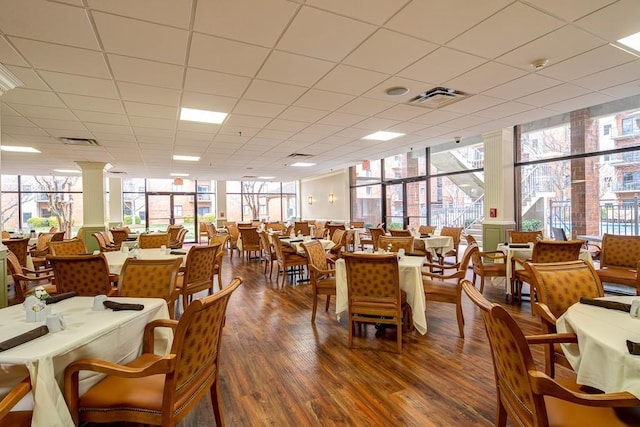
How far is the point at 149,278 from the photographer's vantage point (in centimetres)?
280

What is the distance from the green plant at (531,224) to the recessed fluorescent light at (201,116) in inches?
253

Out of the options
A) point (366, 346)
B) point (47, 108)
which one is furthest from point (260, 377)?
point (47, 108)

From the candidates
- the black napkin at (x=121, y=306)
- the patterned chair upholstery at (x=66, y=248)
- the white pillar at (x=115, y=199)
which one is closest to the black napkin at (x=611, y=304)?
the black napkin at (x=121, y=306)

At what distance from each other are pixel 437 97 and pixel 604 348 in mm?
3359

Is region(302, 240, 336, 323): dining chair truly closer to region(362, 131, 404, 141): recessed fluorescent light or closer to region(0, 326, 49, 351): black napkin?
region(0, 326, 49, 351): black napkin

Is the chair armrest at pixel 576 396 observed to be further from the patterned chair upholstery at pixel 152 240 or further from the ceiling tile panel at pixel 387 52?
the patterned chair upholstery at pixel 152 240

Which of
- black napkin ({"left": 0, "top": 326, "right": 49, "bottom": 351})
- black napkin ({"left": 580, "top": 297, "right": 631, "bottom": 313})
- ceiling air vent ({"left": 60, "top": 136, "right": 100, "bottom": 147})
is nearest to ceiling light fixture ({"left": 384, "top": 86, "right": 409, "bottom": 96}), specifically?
black napkin ({"left": 580, "top": 297, "right": 631, "bottom": 313})

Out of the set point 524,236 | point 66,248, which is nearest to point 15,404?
point 66,248

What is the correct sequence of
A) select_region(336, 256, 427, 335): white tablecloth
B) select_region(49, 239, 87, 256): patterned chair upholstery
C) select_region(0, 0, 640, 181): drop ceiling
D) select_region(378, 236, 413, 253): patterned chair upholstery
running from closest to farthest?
select_region(0, 0, 640, 181): drop ceiling < select_region(336, 256, 427, 335): white tablecloth < select_region(49, 239, 87, 256): patterned chair upholstery < select_region(378, 236, 413, 253): patterned chair upholstery

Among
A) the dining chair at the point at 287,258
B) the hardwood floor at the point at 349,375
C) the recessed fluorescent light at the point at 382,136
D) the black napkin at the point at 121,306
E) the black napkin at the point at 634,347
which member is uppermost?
the recessed fluorescent light at the point at 382,136

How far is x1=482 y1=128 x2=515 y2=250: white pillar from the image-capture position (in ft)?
22.1

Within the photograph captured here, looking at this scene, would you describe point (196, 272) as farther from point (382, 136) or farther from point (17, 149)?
point (17, 149)

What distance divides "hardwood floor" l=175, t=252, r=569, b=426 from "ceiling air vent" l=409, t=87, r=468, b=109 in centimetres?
278

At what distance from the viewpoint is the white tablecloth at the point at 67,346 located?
4.25 ft
